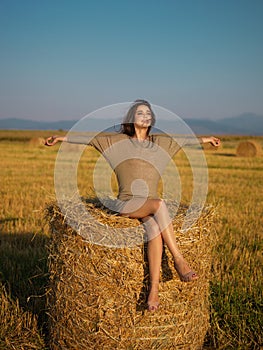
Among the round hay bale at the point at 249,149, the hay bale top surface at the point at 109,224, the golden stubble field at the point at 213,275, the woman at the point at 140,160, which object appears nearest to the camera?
the hay bale top surface at the point at 109,224

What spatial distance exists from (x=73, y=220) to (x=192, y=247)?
100 cm

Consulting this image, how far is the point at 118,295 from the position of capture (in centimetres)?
346

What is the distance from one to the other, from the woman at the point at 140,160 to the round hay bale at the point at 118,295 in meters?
0.17

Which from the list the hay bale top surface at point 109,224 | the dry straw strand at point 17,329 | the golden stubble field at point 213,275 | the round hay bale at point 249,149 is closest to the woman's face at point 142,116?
the hay bale top surface at point 109,224

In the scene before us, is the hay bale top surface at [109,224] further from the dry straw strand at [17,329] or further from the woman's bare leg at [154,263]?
the dry straw strand at [17,329]

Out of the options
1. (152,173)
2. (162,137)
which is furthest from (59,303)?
(162,137)

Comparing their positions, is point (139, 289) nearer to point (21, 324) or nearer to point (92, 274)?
point (92, 274)

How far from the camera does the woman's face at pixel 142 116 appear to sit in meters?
4.11

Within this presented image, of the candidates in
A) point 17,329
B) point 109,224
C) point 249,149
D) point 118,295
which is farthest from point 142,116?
point 249,149

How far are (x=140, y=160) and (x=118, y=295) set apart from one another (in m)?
1.21

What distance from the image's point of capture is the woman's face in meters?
4.11

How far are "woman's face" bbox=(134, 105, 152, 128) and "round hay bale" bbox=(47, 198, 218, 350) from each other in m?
0.90

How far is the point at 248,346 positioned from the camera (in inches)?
162

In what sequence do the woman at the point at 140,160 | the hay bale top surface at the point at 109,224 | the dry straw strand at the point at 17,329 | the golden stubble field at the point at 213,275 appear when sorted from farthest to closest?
the golden stubble field at the point at 213,275 → the dry straw strand at the point at 17,329 → the woman at the point at 140,160 → the hay bale top surface at the point at 109,224
